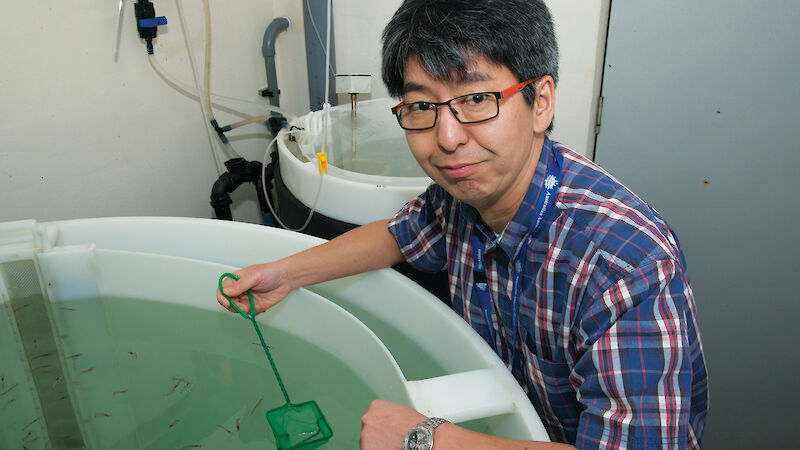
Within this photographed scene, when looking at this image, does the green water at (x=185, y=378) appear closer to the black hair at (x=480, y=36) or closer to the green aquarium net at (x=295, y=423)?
the green aquarium net at (x=295, y=423)

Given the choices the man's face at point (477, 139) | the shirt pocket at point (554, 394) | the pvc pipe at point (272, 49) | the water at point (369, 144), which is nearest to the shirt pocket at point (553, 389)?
the shirt pocket at point (554, 394)

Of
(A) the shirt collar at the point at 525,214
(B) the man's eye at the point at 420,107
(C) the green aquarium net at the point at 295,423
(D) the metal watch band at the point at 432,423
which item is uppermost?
(B) the man's eye at the point at 420,107

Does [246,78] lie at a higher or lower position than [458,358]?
higher

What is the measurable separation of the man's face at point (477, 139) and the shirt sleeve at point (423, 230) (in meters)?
0.23

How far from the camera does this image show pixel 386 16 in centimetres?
168

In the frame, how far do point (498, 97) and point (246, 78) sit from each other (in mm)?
1358

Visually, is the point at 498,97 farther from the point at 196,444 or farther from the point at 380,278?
the point at 196,444

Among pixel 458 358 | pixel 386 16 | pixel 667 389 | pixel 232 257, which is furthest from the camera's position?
pixel 386 16

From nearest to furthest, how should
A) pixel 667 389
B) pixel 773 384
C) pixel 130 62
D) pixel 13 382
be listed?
pixel 667 389, pixel 13 382, pixel 130 62, pixel 773 384

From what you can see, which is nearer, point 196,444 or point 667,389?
point 667,389

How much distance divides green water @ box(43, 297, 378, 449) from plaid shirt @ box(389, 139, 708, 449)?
31 cm

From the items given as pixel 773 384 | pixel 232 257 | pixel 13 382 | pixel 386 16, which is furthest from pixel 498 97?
pixel 773 384

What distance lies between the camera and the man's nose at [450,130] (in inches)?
26.3

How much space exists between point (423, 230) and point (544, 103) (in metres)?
0.36
